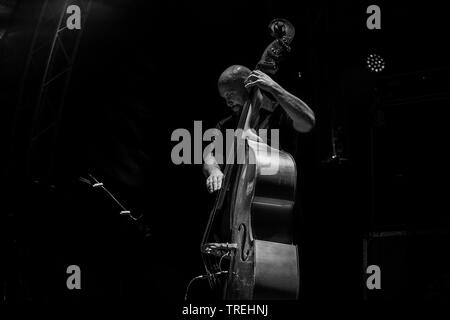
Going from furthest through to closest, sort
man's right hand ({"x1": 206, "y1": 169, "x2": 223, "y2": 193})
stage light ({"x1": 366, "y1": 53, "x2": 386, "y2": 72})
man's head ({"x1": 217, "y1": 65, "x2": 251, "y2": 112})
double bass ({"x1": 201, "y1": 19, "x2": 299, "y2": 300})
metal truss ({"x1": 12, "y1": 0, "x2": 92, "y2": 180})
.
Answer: metal truss ({"x1": 12, "y1": 0, "x2": 92, "y2": 180})
stage light ({"x1": 366, "y1": 53, "x2": 386, "y2": 72})
man's head ({"x1": 217, "y1": 65, "x2": 251, "y2": 112})
man's right hand ({"x1": 206, "y1": 169, "x2": 223, "y2": 193})
double bass ({"x1": 201, "y1": 19, "x2": 299, "y2": 300})

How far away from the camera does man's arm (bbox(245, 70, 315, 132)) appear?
281 cm

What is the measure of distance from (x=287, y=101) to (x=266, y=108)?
17 cm

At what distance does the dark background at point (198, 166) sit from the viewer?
12.0ft

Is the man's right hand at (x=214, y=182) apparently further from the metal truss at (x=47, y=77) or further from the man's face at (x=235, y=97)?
the metal truss at (x=47, y=77)

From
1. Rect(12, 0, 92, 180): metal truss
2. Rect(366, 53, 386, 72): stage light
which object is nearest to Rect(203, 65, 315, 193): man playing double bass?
Rect(366, 53, 386, 72): stage light

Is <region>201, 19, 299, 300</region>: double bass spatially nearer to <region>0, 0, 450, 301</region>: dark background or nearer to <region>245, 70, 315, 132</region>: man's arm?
<region>245, 70, 315, 132</region>: man's arm

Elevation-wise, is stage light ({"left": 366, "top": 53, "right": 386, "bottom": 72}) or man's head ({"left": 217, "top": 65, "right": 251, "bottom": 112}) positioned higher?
stage light ({"left": 366, "top": 53, "right": 386, "bottom": 72})

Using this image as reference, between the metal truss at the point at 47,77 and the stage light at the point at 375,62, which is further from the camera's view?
the metal truss at the point at 47,77

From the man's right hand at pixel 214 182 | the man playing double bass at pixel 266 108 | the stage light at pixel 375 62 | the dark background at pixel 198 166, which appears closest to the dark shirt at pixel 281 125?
the man playing double bass at pixel 266 108

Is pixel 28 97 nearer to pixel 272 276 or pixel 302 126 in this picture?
pixel 302 126

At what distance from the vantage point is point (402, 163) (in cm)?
402

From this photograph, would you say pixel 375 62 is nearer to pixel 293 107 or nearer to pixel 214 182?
pixel 293 107

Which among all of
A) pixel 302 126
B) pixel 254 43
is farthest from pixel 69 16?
pixel 302 126

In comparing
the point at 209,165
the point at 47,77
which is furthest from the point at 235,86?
the point at 47,77
